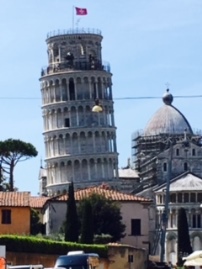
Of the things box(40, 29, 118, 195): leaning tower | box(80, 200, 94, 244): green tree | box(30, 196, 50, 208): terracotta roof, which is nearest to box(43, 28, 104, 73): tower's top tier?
box(40, 29, 118, 195): leaning tower

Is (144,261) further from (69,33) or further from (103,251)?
(69,33)

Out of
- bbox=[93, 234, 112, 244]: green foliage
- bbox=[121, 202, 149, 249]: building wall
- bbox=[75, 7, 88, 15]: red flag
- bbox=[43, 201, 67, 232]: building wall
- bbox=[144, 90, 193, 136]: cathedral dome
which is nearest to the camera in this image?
bbox=[93, 234, 112, 244]: green foliage

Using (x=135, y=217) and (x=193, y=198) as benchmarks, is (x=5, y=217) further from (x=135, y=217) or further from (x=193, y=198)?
(x=193, y=198)

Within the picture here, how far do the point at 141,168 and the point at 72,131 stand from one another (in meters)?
21.9

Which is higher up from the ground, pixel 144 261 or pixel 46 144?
pixel 46 144

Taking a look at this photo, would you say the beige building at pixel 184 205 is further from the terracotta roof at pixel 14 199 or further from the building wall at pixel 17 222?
the building wall at pixel 17 222

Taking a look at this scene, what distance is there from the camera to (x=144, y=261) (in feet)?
262

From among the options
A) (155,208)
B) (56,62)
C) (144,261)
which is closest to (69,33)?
(56,62)

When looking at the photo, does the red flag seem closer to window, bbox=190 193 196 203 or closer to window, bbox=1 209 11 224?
window, bbox=190 193 196 203

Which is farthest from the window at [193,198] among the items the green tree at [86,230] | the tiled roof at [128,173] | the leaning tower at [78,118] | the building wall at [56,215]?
the green tree at [86,230]

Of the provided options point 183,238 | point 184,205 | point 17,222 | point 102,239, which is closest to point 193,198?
point 184,205

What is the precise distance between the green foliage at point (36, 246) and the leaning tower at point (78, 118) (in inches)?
3379

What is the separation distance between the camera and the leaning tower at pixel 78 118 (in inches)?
6206

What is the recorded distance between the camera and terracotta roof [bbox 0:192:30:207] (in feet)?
253
